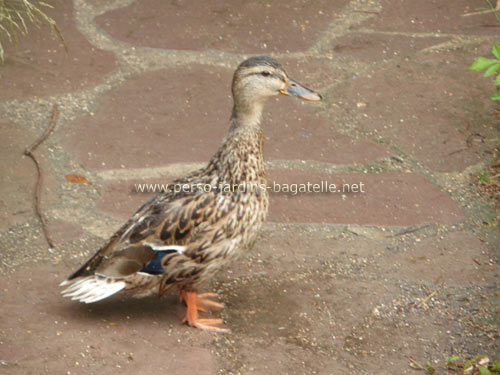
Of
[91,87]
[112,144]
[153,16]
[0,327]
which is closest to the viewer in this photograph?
[0,327]

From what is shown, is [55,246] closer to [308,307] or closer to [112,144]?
[112,144]

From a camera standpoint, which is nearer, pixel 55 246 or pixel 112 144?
pixel 55 246

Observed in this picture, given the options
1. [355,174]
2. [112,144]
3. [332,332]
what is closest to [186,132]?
[112,144]

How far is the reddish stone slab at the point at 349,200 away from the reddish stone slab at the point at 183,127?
0.16 meters

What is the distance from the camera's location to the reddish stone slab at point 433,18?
16.4 feet

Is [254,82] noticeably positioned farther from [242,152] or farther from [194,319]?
[194,319]

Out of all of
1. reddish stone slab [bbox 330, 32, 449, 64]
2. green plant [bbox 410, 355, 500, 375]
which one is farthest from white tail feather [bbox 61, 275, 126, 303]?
reddish stone slab [bbox 330, 32, 449, 64]

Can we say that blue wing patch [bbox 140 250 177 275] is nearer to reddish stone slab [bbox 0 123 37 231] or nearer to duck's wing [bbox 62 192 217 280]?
duck's wing [bbox 62 192 217 280]

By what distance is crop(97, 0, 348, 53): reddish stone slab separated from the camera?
15.6 ft

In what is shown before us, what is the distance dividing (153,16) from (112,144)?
1.24 m

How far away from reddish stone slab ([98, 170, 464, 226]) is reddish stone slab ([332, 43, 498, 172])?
10.6 inches

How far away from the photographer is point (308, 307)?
322 centimetres

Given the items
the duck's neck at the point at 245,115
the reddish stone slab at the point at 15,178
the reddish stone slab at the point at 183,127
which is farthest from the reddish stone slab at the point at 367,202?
the reddish stone slab at the point at 15,178

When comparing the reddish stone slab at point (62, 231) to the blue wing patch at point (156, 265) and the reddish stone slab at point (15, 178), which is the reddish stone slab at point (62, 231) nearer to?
the reddish stone slab at point (15, 178)
